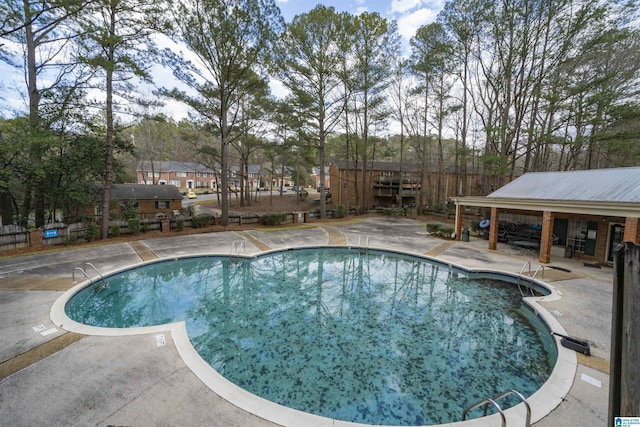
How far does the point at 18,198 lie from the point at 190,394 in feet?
61.1

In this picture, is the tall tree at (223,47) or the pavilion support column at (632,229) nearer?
the pavilion support column at (632,229)

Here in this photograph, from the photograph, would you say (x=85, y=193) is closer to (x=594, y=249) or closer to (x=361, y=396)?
(x=361, y=396)

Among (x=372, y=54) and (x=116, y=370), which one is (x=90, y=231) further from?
(x=372, y=54)

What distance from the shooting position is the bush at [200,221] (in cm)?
1731

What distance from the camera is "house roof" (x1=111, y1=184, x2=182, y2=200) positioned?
75.5ft

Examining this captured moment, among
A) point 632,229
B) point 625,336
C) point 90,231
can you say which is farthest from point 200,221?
point 632,229

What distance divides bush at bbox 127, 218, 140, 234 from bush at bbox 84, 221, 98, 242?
4.79ft

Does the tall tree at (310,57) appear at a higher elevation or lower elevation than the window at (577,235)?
higher

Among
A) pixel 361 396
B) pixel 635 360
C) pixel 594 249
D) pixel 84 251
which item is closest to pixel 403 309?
pixel 361 396

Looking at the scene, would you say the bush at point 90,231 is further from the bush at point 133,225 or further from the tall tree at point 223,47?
the tall tree at point 223,47

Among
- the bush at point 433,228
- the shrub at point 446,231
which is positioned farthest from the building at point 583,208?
the bush at point 433,228

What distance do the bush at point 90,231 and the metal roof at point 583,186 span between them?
21.8 meters

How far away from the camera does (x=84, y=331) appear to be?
5602mm

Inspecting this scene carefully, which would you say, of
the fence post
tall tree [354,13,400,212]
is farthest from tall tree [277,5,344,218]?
the fence post
